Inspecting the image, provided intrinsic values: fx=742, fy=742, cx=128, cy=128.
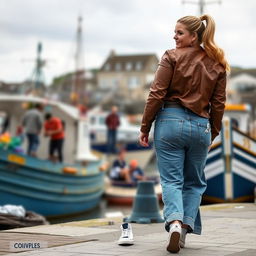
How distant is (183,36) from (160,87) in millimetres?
475

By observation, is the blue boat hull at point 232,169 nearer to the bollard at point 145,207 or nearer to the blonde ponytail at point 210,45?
the bollard at point 145,207

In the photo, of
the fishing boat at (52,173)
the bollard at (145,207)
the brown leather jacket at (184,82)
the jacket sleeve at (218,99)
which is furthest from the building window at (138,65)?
the brown leather jacket at (184,82)

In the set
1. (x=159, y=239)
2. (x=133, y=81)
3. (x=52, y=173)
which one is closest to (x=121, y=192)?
(x=52, y=173)

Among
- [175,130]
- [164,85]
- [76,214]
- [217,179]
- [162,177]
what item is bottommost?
[76,214]

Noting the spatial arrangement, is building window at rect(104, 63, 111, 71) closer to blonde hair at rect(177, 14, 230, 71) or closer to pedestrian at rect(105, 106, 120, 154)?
pedestrian at rect(105, 106, 120, 154)

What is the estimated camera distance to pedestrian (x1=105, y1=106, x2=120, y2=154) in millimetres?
36344

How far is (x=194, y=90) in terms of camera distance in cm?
586

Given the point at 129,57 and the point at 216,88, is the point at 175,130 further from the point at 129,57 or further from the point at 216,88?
the point at 129,57

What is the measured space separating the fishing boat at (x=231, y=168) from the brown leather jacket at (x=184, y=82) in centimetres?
984

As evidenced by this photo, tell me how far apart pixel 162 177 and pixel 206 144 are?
0.44 m

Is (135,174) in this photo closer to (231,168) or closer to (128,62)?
(231,168)

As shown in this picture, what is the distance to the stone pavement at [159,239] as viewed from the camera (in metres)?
5.57

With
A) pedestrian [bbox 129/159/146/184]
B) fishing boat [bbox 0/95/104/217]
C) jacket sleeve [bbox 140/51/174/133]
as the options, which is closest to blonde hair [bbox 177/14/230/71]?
jacket sleeve [bbox 140/51/174/133]

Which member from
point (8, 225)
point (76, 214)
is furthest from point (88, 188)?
point (8, 225)
